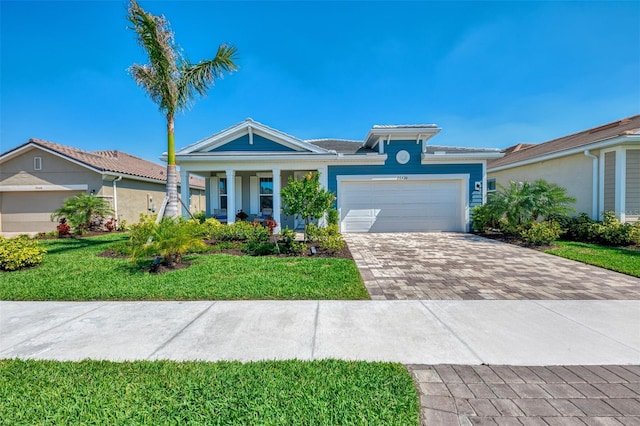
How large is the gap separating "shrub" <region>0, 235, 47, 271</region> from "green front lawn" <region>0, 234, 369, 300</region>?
0.92 ft

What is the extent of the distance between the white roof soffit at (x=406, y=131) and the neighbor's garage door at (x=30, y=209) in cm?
1664

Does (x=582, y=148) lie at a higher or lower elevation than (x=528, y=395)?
higher

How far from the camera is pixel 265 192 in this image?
1398 cm

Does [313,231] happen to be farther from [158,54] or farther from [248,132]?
[158,54]

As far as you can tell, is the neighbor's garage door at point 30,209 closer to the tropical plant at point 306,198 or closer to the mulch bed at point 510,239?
the tropical plant at point 306,198

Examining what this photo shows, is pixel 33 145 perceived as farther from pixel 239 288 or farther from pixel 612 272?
pixel 612 272

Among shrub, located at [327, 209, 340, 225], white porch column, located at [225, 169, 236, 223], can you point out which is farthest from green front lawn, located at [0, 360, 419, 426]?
white porch column, located at [225, 169, 236, 223]

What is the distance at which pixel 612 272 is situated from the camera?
6.01 metres

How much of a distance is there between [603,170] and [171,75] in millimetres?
15724

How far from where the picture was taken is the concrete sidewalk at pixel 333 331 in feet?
9.43

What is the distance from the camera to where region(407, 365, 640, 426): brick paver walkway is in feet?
6.56

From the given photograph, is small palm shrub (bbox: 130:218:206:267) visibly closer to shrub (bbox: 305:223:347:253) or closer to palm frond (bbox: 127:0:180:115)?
shrub (bbox: 305:223:347:253)


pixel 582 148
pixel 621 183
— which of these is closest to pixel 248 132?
pixel 582 148

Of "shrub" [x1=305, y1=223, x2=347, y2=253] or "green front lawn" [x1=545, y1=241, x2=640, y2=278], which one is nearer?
"green front lawn" [x1=545, y1=241, x2=640, y2=278]
